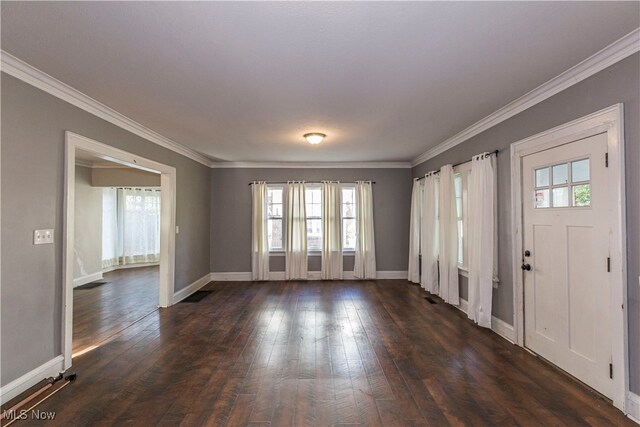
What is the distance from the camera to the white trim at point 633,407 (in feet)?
6.35

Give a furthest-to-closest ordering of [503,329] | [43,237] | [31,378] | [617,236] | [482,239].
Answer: [482,239], [503,329], [43,237], [31,378], [617,236]

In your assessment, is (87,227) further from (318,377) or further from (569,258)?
(569,258)

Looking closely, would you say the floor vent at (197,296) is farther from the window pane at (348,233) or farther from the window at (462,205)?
the window at (462,205)

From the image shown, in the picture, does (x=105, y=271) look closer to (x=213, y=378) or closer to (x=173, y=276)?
(x=173, y=276)

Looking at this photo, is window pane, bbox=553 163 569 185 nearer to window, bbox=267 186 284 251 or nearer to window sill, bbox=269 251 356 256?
window sill, bbox=269 251 356 256

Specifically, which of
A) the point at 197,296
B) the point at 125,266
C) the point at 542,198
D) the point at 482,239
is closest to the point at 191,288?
the point at 197,296

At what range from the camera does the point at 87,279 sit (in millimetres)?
6141

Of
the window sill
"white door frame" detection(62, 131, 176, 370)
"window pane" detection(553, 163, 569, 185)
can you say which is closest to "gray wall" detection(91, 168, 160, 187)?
"white door frame" detection(62, 131, 176, 370)

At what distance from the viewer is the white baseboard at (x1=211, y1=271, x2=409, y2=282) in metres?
6.27

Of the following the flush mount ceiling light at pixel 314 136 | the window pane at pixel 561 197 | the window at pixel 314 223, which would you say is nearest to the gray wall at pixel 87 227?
the window at pixel 314 223

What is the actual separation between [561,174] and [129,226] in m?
9.21

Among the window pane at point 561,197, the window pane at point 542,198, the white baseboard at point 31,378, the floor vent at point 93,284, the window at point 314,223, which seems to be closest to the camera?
the white baseboard at point 31,378

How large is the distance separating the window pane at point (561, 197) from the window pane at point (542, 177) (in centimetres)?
14

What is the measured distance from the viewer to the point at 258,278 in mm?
6207
